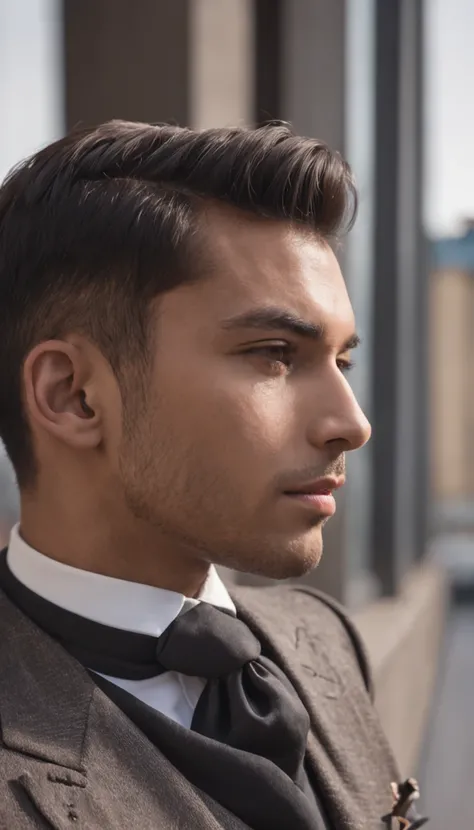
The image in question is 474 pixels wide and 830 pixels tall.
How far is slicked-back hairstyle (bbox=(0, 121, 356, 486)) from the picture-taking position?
1539 millimetres

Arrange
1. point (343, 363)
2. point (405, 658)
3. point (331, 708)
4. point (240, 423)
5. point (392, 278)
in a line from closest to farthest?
point (240, 423)
point (343, 363)
point (331, 708)
point (405, 658)
point (392, 278)

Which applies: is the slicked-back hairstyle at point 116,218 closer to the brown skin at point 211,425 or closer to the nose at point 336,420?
the brown skin at point 211,425

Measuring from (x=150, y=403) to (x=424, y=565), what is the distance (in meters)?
7.99

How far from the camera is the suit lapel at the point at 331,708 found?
1.71m

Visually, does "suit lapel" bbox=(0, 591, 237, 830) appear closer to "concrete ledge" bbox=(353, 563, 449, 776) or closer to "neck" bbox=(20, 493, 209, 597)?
"neck" bbox=(20, 493, 209, 597)

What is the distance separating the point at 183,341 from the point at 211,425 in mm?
126

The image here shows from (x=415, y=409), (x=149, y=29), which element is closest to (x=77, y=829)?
(x=149, y=29)

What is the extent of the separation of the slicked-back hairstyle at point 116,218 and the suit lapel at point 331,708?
0.53m

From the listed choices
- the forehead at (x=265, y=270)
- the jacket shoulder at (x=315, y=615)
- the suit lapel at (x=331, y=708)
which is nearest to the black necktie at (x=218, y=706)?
the suit lapel at (x=331, y=708)

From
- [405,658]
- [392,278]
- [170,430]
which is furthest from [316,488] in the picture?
[392,278]

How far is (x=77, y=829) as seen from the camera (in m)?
1.32

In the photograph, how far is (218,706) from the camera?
1.53m

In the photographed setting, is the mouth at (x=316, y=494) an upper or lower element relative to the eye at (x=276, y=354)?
lower

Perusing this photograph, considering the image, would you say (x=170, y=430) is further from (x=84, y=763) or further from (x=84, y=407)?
(x=84, y=763)
